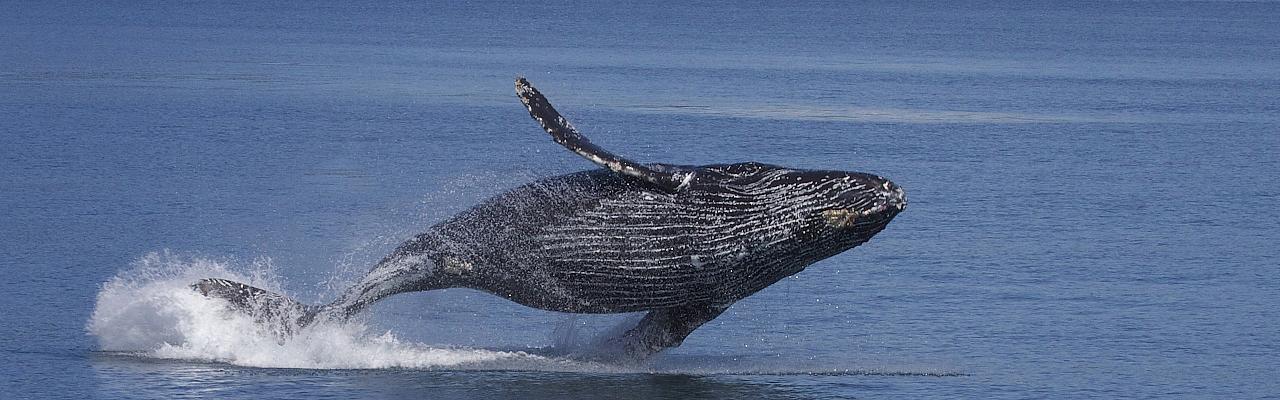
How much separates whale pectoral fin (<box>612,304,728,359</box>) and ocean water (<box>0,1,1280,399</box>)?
225 millimetres

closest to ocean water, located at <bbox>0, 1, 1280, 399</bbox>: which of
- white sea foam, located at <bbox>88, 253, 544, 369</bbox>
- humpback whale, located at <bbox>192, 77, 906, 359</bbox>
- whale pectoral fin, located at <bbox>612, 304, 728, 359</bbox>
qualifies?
white sea foam, located at <bbox>88, 253, 544, 369</bbox>

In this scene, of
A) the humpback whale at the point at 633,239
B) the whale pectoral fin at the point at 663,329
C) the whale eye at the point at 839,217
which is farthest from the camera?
the whale pectoral fin at the point at 663,329

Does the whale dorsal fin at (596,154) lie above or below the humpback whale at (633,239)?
above

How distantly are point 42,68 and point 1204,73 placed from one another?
123 ft

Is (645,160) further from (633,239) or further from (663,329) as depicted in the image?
(633,239)

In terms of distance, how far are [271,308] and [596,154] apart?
292 centimetres

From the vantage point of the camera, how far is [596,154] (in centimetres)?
1180

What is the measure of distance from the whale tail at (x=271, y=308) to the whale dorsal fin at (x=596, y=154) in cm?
227

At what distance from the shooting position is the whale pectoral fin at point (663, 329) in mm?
12742

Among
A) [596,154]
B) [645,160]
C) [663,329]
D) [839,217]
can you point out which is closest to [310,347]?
[663,329]

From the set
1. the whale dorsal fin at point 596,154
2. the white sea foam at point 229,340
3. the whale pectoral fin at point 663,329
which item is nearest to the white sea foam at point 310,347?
the white sea foam at point 229,340

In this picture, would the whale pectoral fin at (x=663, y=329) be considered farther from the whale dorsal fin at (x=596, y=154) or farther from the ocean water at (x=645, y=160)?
the whale dorsal fin at (x=596, y=154)

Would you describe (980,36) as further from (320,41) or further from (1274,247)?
(1274,247)

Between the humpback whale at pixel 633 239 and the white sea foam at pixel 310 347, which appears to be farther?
the white sea foam at pixel 310 347
